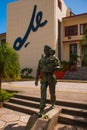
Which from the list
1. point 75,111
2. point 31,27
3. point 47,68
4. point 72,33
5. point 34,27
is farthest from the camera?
point 72,33

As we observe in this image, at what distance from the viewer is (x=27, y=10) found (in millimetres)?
25312

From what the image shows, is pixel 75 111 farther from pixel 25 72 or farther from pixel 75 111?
pixel 25 72

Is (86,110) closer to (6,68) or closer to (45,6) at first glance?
(6,68)

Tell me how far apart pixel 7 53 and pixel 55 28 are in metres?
15.0

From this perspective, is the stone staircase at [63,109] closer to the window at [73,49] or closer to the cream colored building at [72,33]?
the cream colored building at [72,33]

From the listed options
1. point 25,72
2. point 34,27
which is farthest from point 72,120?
point 34,27

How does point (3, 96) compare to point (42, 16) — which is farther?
point (42, 16)

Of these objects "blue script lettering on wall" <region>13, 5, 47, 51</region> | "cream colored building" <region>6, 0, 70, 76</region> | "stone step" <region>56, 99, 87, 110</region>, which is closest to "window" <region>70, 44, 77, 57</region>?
"cream colored building" <region>6, 0, 70, 76</region>

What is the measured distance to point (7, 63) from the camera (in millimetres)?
8961

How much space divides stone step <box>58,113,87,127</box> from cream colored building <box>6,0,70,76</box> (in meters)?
17.1

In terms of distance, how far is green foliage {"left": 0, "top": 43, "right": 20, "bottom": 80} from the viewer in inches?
352

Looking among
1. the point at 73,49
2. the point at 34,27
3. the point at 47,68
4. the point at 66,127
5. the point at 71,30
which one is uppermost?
the point at 34,27

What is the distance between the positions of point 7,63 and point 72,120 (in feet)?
14.2

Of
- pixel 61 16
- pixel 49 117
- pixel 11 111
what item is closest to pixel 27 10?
pixel 61 16
